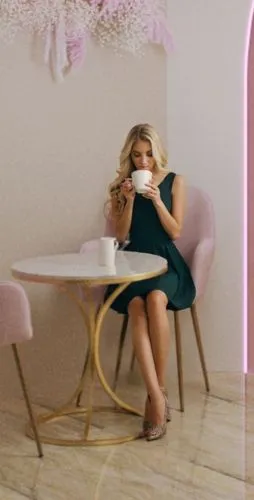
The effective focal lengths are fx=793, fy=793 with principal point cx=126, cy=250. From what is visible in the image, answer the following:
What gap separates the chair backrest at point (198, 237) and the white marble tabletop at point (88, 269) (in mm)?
270

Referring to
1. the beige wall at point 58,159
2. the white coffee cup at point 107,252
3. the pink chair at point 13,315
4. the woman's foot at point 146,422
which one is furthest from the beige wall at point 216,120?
the pink chair at point 13,315

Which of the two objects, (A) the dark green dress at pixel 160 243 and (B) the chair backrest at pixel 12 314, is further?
(A) the dark green dress at pixel 160 243

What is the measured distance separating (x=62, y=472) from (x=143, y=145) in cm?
127

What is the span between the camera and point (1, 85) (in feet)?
10.4

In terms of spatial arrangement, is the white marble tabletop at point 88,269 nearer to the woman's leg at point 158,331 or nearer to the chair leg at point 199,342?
the woman's leg at point 158,331

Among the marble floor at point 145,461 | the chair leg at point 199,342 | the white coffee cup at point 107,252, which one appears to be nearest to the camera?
the marble floor at point 145,461

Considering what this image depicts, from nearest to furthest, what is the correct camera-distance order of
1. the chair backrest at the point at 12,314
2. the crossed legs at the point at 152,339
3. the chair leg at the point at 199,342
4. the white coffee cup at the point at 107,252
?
the chair backrest at the point at 12,314
the white coffee cup at the point at 107,252
the crossed legs at the point at 152,339
the chair leg at the point at 199,342

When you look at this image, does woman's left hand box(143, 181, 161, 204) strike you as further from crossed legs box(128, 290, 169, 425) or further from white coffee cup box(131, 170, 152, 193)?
crossed legs box(128, 290, 169, 425)

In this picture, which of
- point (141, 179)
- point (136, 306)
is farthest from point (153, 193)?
point (136, 306)

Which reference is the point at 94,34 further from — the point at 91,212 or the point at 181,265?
the point at 181,265

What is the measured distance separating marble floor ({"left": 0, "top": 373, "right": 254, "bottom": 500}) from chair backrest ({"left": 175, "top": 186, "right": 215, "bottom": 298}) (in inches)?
20.8

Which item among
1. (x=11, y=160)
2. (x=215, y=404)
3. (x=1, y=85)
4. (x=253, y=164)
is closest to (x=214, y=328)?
(x=215, y=404)

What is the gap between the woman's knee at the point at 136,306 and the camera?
9.86 feet

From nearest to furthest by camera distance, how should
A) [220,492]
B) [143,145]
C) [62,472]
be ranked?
[220,492] < [62,472] < [143,145]
